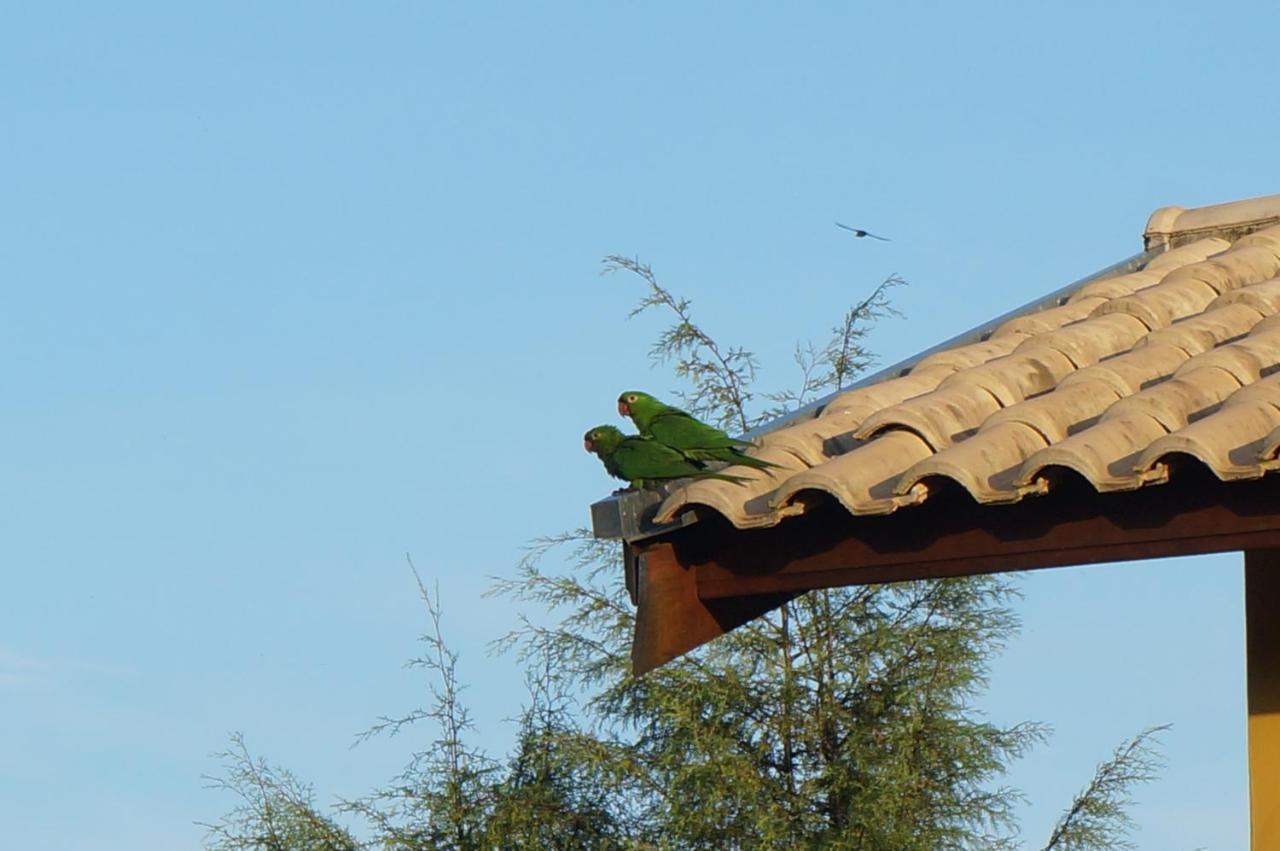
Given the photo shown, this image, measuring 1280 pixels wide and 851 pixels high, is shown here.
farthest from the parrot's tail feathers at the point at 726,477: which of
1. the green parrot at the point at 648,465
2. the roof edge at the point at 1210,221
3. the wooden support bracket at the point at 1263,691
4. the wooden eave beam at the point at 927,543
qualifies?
the roof edge at the point at 1210,221

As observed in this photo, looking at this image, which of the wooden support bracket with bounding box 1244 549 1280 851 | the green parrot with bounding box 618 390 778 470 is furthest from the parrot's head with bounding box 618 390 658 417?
the wooden support bracket with bounding box 1244 549 1280 851

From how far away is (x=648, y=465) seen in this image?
3869 mm

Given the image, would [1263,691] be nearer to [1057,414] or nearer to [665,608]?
[1057,414]

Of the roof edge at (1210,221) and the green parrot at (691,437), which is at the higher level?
the roof edge at (1210,221)

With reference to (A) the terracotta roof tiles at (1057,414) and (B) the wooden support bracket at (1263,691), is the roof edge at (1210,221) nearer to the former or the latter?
(A) the terracotta roof tiles at (1057,414)

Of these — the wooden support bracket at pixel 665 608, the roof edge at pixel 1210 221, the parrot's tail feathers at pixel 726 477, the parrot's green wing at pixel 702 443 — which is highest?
the roof edge at pixel 1210 221

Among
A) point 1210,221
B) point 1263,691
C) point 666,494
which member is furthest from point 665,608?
point 1210,221

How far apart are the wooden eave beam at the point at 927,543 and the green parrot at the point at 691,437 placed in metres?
0.14

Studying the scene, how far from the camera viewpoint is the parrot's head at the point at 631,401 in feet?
14.1

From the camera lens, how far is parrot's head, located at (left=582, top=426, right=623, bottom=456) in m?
4.12

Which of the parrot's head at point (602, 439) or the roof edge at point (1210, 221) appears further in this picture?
the roof edge at point (1210, 221)

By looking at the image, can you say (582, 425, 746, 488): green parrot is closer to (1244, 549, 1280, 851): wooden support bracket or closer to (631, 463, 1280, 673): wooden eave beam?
(631, 463, 1280, 673): wooden eave beam

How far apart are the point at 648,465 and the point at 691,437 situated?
0.11 meters

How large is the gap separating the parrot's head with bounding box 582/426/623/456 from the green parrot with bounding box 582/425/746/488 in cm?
6
